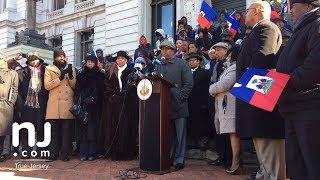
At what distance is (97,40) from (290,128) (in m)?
19.7

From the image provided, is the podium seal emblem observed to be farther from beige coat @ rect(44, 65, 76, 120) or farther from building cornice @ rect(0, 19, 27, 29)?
building cornice @ rect(0, 19, 27, 29)

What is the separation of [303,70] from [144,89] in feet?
9.57

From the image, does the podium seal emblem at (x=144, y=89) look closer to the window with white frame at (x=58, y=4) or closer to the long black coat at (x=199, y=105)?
the long black coat at (x=199, y=105)

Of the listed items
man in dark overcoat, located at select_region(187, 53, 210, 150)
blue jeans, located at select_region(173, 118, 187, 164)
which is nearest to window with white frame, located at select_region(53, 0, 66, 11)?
man in dark overcoat, located at select_region(187, 53, 210, 150)

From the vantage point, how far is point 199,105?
6.67 meters

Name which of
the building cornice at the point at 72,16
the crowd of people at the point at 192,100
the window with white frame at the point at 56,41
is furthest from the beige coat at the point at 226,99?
the window with white frame at the point at 56,41

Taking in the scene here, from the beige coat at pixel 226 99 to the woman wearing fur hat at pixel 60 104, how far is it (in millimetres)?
2985

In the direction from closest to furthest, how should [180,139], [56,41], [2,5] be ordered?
[180,139]
[56,41]
[2,5]

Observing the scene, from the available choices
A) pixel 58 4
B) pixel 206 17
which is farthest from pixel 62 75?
pixel 58 4

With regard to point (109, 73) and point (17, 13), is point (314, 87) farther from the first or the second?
point (17, 13)

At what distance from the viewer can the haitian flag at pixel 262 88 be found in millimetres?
3379

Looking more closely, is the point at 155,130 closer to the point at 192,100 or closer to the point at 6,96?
the point at 192,100

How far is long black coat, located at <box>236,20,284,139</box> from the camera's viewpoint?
423cm

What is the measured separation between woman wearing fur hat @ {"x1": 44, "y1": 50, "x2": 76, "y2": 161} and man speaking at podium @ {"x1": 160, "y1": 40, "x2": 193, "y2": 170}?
2.05 meters
